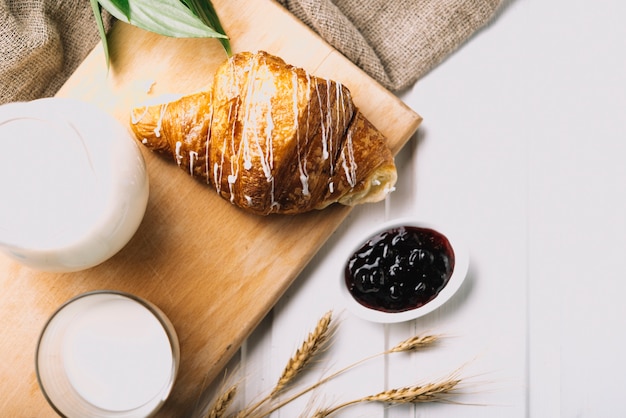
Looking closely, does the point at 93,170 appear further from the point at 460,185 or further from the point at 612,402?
the point at 612,402

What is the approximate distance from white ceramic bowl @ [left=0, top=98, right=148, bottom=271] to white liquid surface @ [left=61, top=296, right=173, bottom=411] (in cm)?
18

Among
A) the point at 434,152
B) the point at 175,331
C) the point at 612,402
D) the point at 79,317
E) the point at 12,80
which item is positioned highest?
the point at 12,80

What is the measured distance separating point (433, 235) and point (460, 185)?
184 mm

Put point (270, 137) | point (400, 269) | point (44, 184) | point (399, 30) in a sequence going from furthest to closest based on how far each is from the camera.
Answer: point (399, 30), point (400, 269), point (270, 137), point (44, 184)

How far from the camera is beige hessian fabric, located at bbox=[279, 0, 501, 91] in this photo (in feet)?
4.58

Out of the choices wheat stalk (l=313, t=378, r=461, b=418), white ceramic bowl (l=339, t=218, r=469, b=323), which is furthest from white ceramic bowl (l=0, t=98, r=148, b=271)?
wheat stalk (l=313, t=378, r=461, b=418)

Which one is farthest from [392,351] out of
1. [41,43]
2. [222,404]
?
[41,43]

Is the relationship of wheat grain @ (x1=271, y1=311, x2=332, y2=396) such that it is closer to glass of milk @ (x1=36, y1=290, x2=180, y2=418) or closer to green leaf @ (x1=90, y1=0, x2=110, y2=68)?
glass of milk @ (x1=36, y1=290, x2=180, y2=418)

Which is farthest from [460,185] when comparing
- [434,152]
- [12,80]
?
[12,80]

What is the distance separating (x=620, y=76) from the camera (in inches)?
57.3

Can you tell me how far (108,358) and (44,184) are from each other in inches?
15.5

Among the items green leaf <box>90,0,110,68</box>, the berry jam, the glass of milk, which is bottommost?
the glass of milk

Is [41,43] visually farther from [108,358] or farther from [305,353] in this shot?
[305,353]

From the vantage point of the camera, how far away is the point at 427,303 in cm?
133
